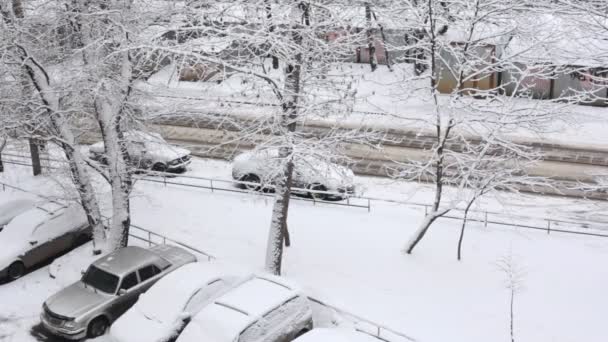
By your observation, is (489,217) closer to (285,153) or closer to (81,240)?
(285,153)

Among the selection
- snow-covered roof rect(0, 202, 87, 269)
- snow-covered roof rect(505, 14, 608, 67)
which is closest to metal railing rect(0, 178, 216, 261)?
snow-covered roof rect(0, 202, 87, 269)

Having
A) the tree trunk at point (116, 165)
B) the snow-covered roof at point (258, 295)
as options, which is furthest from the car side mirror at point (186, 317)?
the tree trunk at point (116, 165)

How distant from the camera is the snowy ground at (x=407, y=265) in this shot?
14.3m

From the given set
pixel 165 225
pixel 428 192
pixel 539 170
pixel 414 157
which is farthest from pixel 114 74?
pixel 539 170

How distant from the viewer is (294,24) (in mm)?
13750

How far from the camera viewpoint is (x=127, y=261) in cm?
1519

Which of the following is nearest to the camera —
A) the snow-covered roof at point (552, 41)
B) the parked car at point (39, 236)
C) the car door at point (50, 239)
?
the snow-covered roof at point (552, 41)

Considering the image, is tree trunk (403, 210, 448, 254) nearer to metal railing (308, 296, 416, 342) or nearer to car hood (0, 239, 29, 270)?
metal railing (308, 296, 416, 342)

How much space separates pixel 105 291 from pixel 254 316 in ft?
14.2

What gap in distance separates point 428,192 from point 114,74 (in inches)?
445

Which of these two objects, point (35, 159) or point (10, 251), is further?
point (35, 159)

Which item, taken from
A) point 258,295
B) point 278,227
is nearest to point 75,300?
point 258,295

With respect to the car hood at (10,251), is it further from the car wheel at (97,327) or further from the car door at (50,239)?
the car wheel at (97,327)

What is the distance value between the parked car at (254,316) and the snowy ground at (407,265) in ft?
6.61
